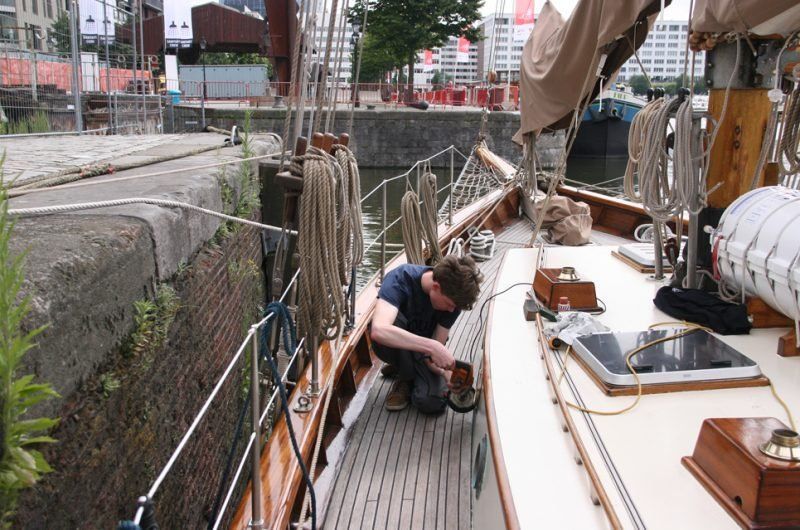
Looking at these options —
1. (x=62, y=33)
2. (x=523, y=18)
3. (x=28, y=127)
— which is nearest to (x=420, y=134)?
(x=523, y=18)

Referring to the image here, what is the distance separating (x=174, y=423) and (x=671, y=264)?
2523 mm

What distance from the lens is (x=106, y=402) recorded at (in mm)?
1836

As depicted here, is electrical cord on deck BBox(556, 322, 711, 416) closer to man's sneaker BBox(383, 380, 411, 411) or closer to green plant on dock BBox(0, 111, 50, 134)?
man's sneaker BBox(383, 380, 411, 411)

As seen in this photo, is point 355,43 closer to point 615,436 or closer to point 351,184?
point 351,184

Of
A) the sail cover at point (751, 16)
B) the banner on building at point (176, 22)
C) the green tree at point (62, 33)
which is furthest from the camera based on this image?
the banner on building at point (176, 22)

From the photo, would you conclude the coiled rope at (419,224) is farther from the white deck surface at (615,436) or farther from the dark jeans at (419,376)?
the white deck surface at (615,436)

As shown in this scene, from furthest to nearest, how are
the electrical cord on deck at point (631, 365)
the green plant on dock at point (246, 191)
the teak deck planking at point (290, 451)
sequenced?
the green plant on dock at point (246, 191)
the teak deck planking at point (290, 451)
the electrical cord on deck at point (631, 365)

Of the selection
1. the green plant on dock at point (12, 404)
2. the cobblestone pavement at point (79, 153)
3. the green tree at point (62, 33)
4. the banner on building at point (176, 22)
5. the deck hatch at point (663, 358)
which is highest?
the banner on building at point (176, 22)

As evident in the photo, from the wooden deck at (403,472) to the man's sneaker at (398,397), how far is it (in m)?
0.03

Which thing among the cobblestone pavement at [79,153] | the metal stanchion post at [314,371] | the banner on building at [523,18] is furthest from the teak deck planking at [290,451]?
the banner on building at [523,18]

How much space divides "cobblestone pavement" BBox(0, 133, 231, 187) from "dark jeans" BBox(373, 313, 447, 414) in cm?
170

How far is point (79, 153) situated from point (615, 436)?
158 inches

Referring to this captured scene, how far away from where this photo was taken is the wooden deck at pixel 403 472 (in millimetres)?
2518

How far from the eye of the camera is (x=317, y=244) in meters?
2.52
